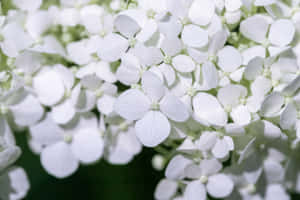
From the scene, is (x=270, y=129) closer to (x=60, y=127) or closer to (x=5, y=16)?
(x=60, y=127)

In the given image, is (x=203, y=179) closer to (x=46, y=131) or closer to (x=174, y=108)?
(x=174, y=108)

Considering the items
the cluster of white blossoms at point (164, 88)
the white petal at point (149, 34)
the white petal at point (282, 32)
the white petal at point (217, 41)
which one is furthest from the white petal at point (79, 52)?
the white petal at point (282, 32)

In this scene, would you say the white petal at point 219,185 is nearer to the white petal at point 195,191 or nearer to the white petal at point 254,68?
the white petal at point 195,191

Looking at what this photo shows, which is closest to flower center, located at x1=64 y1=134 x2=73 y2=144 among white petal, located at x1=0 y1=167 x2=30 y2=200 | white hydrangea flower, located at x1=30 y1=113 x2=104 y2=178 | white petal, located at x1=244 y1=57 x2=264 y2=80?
white hydrangea flower, located at x1=30 y1=113 x2=104 y2=178

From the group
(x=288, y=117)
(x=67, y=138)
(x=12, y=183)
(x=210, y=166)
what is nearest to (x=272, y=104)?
(x=288, y=117)

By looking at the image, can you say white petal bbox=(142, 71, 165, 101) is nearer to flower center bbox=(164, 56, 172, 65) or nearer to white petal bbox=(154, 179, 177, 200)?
flower center bbox=(164, 56, 172, 65)
